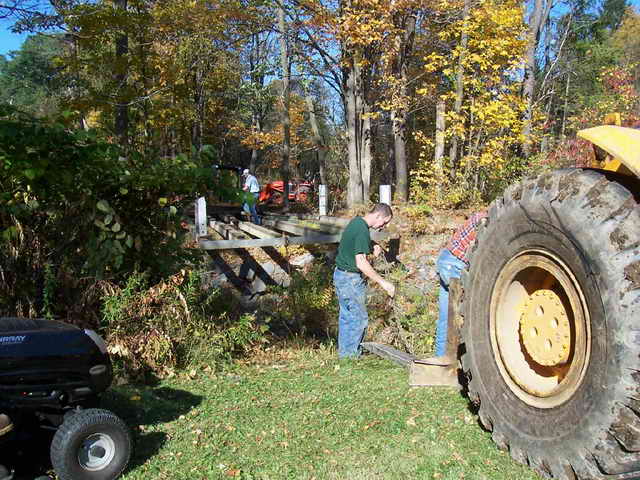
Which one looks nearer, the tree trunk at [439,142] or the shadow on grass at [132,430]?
the shadow on grass at [132,430]

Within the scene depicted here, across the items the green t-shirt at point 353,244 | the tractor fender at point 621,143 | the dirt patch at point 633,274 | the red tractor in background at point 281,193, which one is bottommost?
the red tractor in background at point 281,193

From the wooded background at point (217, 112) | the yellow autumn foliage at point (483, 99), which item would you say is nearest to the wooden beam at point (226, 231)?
the wooded background at point (217, 112)

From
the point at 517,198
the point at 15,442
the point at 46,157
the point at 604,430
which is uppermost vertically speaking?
the point at 46,157

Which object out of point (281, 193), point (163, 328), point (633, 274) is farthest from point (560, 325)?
point (281, 193)

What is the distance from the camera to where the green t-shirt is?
21.4 feet

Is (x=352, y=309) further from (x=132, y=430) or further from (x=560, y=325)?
(x=560, y=325)

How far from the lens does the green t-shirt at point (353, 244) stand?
6.51m

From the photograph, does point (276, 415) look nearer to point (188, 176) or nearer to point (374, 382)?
point (374, 382)

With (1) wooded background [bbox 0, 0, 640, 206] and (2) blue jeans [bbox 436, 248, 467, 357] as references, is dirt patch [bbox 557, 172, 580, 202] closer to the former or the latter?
(2) blue jeans [bbox 436, 248, 467, 357]

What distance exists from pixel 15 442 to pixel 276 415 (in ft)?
6.17

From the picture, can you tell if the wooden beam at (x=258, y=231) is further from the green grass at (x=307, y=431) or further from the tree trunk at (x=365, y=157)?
the green grass at (x=307, y=431)

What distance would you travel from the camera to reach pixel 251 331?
6926 millimetres

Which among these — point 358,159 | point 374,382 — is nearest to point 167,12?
point 358,159

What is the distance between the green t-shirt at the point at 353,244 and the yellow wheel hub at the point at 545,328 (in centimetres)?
302
